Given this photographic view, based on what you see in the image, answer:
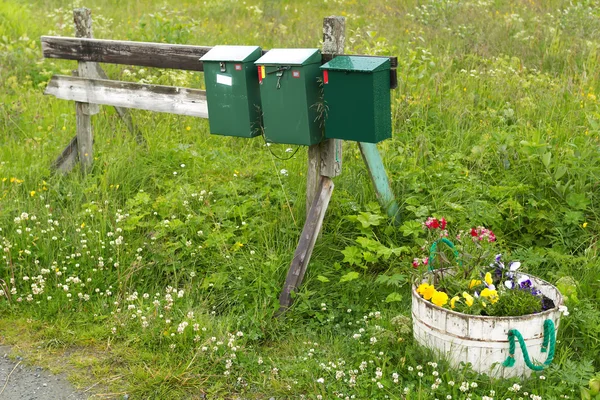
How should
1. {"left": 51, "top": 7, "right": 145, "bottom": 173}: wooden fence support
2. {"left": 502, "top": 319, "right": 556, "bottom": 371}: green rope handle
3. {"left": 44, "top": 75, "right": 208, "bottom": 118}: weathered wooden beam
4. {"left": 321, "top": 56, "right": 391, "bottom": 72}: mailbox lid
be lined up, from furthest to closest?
{"left": 51, "top": 7, "right": 145, "bottom": 173}: wooden fence support
{"left": 44, "top": 75, "right": 208, "bottom": 118}: weathered wooden beam
{"left": 321, "top": 56, "right": 391, "bottom": 72}: mailbox lid
{"left": 502, "top": 319, "right": 556, "bottom": 371}: green rope handle

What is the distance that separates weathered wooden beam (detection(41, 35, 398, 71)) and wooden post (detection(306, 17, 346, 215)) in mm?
1120

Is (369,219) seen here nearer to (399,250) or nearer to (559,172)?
(399,250)

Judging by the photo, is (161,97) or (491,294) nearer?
(491,294)

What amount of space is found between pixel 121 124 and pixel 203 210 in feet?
7.38

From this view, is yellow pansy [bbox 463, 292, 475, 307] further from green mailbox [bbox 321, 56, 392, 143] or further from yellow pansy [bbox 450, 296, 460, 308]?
green mailbox [bbox 321, 56, 392, 143]

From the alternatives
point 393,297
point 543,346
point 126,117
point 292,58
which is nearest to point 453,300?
point 543,346

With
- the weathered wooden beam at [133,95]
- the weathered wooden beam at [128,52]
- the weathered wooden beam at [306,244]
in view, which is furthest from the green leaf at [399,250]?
the weathered wooden beam at [128,52]

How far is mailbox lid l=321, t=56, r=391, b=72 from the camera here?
436 centimetres

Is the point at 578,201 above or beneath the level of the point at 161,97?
beneath

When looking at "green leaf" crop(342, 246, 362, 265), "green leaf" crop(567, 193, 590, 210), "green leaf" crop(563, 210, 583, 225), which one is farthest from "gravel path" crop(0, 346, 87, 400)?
"green leaf" crop(567, 193, 590, 210)

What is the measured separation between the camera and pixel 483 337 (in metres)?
3.75

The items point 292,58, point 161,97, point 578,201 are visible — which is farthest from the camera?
point 161,97

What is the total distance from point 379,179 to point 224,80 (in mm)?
1366

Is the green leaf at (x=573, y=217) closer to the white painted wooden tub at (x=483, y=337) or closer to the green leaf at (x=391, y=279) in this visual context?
the green leaf at (x=391, y=279)
